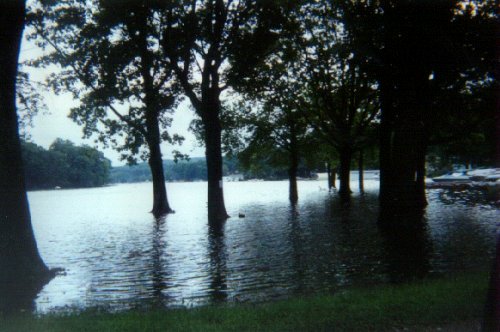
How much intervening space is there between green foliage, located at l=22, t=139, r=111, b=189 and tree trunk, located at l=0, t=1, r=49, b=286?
430ft

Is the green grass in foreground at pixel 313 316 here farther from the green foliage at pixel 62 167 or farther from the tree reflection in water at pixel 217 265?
the green foliage at pixel 62 167

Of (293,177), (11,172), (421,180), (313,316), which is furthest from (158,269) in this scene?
(293,177)

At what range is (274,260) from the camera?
43.5 feet

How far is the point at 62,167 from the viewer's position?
151 metres

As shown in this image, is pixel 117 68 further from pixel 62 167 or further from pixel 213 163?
pixel 62 167

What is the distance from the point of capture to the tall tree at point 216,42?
22.9m

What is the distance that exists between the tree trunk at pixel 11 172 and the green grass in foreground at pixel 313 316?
3.77 m

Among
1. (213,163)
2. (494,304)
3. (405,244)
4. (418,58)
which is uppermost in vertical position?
(418,58)

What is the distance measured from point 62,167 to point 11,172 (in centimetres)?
15137

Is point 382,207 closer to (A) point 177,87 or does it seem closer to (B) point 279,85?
(A) point 177,87

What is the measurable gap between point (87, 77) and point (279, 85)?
1606 centimetres

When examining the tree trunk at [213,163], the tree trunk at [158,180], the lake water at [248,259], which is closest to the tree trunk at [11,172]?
the lake water at [248,259]

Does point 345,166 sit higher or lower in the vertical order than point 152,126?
lower

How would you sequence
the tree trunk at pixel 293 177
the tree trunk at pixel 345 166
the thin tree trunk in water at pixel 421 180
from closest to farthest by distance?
the thin tree trunk in water at pixel 421 180 → the tree trunk at pixel 345 166 → the tree trunk at pixel 293 177
